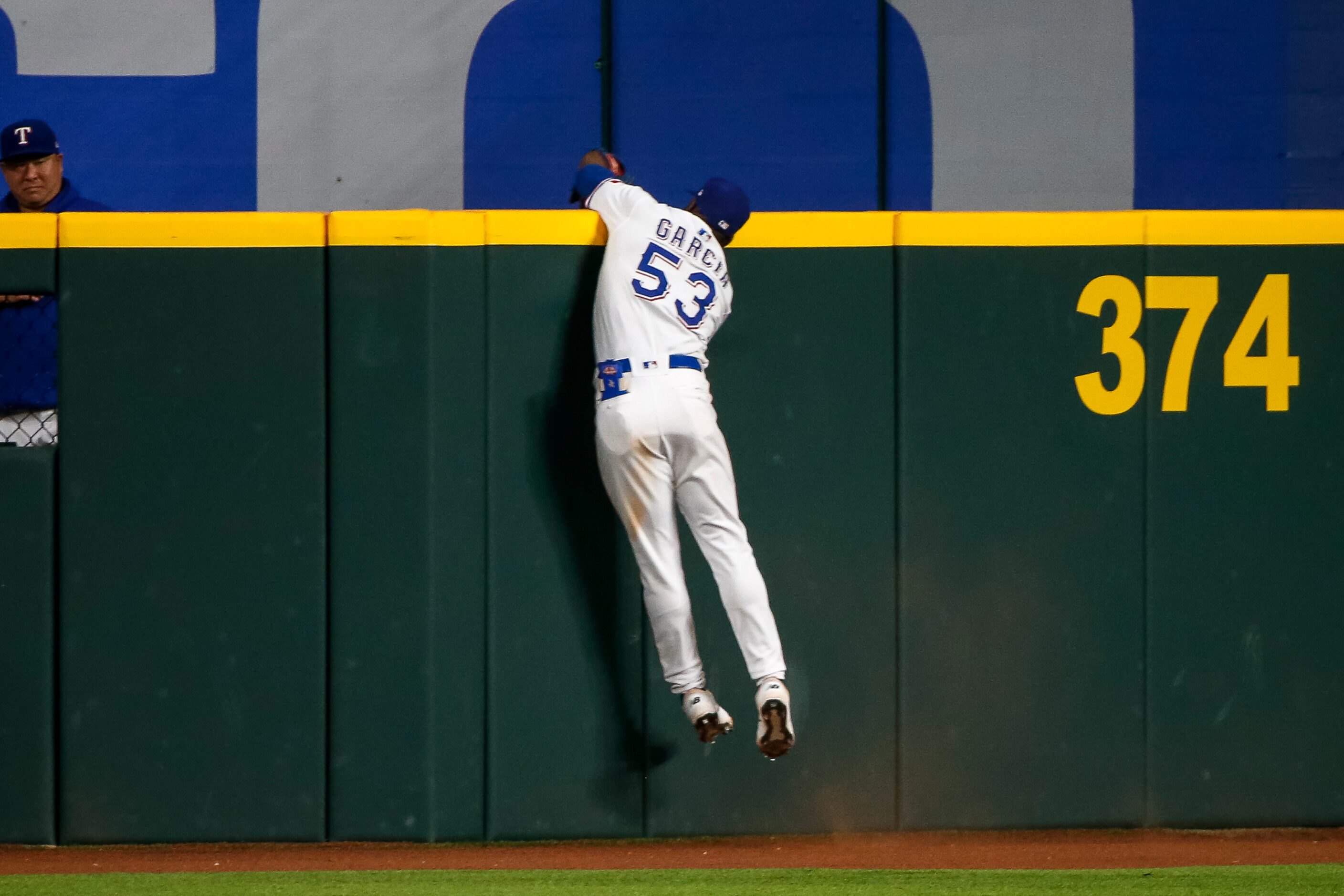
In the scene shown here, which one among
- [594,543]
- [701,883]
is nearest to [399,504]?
[594,543]

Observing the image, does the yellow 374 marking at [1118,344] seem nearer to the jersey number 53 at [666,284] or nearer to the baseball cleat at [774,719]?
the jersey number 53 at [666,284]

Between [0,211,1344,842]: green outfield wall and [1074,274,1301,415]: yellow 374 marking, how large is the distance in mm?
13

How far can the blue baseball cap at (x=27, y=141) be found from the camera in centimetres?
505

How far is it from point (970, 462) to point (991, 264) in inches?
25.1

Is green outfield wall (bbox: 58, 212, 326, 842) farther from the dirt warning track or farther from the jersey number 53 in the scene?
the jersey number 53

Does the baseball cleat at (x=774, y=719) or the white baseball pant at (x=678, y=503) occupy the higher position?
the white baseball pant at (x=678, y=503)

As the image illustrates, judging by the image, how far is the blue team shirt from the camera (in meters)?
4.34

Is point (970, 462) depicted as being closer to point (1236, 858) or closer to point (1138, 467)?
point (1138, 467)

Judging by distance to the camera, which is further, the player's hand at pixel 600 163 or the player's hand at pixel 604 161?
the player's hand at pixel 604 161

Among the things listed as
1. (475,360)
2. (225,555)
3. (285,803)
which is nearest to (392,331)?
(475,360)

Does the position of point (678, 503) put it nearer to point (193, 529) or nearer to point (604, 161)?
point (604, 161)

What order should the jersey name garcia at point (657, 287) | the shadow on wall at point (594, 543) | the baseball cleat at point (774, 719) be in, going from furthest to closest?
the shadow on wall at point (594, 543), the jersey name garcia at point (657, 287), the baseball cleat at point (774, 719)

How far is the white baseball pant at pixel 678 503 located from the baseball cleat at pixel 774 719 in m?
0.04

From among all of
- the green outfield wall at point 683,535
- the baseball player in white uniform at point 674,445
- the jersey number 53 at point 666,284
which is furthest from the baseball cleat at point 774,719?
the jersey number 53 at point 666,284
